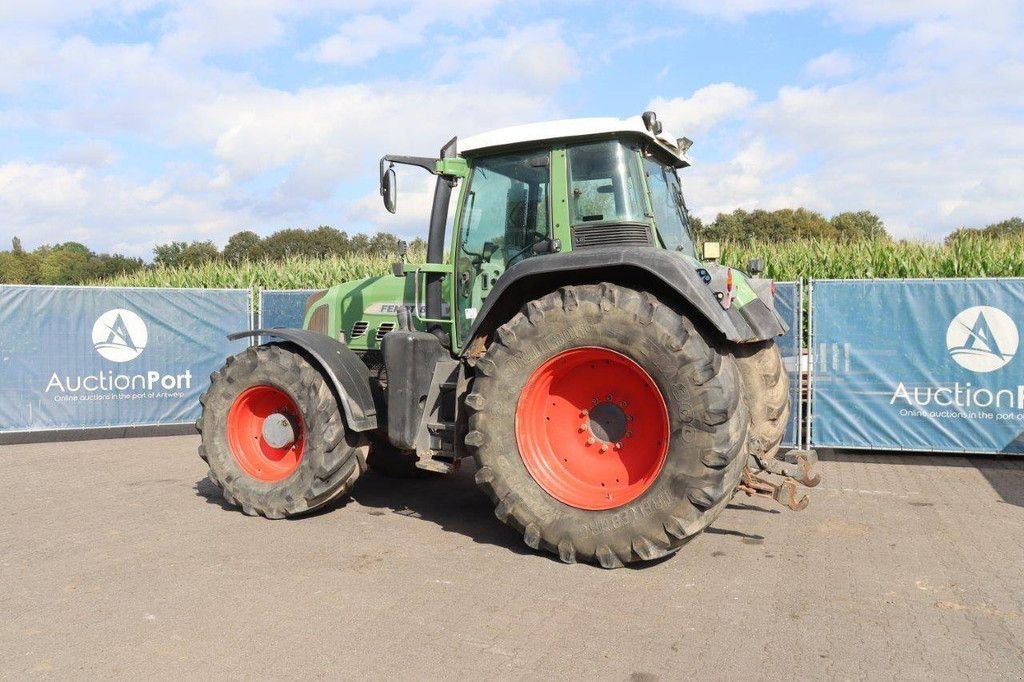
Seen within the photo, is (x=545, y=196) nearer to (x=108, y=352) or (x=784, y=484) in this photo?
(x=784, y=484)

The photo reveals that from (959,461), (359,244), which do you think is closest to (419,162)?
(959,461)

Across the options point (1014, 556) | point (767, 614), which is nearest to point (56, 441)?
point (767, 614)

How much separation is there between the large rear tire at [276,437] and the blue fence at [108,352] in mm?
4750

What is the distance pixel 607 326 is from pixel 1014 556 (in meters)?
3.12

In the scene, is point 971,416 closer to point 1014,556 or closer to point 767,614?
point 1014,556

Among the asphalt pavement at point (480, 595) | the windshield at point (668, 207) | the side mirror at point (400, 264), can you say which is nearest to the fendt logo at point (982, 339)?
the asphalt pavement at point (480, 595)

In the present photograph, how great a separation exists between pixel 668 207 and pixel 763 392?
1.60m

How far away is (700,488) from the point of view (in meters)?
4.89

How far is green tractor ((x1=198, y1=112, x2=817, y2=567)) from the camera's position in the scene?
5047mm

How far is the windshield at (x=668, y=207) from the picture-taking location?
233 inches

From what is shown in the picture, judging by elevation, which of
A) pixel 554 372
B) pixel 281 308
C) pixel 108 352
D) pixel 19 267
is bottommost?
pixel 108 352

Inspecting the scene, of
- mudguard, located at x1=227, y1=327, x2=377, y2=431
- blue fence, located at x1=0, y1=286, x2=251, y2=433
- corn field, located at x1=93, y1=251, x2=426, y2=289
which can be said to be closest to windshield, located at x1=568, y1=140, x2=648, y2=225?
mudguard, located at x1=227, y1=327, x2=377, y2=431

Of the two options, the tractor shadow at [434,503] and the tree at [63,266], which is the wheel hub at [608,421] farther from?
the tree at [63,266]

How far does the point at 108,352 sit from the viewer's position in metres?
10.7
